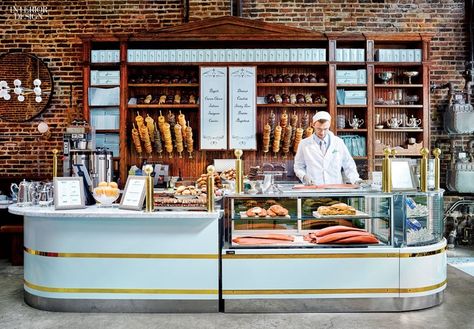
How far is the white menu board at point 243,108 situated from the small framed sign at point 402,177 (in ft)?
9.62

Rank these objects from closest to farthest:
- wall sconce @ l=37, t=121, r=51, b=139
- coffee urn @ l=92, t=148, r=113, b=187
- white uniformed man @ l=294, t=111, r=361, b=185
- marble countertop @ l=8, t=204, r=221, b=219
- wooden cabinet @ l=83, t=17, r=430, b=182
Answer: marble countertop @ l=8, t=204, r=221, b=219 → white uniformed man @ l=294, t=111, r=361, b=185 → coffee urn @ l=92, t=148, r=113, b=187 → wooden cabinet @ l=83, t=17, r=430, b=182 → wall sconce @ l=37, t=121, r=51, b=139

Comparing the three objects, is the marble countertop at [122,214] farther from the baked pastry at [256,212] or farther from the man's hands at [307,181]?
the man's hands at [307,181]

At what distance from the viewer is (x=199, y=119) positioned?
6.80 meters

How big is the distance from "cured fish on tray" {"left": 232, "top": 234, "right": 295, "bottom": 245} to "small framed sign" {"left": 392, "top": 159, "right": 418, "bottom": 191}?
997mm

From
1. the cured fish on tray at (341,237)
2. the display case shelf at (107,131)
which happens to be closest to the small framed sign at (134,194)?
the cured fish on tray at (341,237)

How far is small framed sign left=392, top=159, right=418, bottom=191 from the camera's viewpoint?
4.06 meters

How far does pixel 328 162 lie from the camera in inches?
228

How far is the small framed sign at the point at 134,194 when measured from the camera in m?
4.08

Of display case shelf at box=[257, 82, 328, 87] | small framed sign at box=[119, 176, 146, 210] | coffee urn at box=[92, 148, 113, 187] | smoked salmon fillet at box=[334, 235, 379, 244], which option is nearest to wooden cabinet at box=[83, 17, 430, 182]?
display case shelf at box=[257, 82, 328, 87]

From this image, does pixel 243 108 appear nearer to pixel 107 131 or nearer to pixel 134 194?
pixel 107 131

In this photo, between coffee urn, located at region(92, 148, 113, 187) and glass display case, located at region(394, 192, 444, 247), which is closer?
glass display case, located at region(394, 192, 444, 247)

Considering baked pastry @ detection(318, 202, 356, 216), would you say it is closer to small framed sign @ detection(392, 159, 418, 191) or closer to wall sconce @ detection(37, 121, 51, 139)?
small framed sign @ detection(392, 159, 418, 191)

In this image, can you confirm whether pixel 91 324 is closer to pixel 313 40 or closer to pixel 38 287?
pixel 38 287

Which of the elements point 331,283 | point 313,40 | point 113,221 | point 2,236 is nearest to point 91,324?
point 113,221
